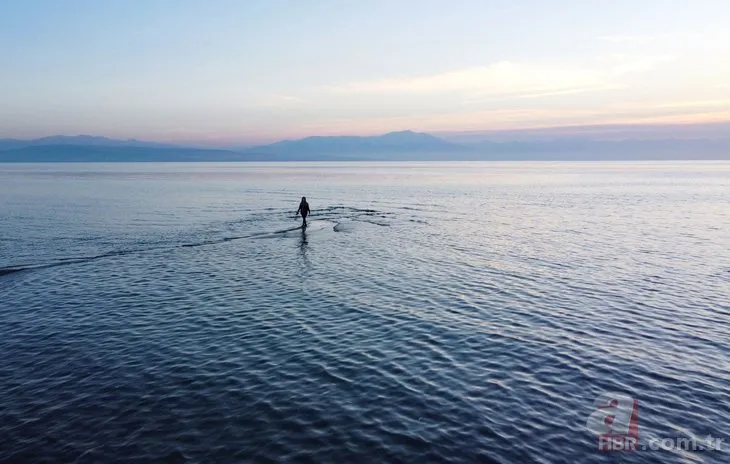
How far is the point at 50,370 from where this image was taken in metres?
20.4

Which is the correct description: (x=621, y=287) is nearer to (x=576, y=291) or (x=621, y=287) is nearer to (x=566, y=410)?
(x=576, y=291)

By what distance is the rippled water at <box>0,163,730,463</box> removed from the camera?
15586 millimetres

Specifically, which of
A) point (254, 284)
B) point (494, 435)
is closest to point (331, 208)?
point (254, 284)
